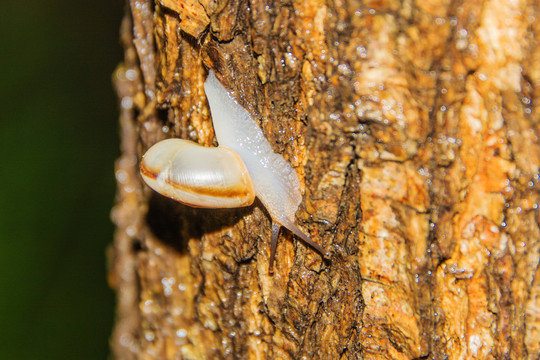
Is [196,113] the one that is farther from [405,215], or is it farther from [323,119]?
[405,215]

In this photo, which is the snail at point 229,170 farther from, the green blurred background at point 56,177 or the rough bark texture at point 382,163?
the green blurred background at point 56,177

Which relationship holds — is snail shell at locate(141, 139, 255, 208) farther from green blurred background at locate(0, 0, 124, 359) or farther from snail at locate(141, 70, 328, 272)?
green blurred background at locate(0, 0, 124, 359)

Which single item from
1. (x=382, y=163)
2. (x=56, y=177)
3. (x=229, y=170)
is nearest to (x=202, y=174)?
(x=229, y=170)

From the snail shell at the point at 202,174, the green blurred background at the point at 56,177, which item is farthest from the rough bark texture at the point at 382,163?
the green blurred background at the point at 56,177

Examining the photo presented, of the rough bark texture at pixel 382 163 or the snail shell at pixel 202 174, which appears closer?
the rough bark texture at pixel 382 163

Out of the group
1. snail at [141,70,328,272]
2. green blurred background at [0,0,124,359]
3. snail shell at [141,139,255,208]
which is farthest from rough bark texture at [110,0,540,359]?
green blurred background at [0,0,124,359]

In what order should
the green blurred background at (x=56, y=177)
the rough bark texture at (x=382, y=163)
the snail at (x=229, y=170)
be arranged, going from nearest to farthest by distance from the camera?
the rough bark texture at (x=382, y=163) → the snail at (x=229, y=170) → the green blurred background at (x=56, y=177)

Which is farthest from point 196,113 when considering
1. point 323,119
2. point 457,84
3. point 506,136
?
point 506,136
